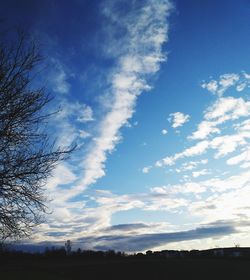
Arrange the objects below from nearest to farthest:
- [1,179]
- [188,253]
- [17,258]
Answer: [1,179]
[17,258]
[188,253]

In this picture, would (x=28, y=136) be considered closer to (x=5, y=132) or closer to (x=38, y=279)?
(x=5, y=132)

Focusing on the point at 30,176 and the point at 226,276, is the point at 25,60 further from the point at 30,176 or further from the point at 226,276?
the point at 226,276

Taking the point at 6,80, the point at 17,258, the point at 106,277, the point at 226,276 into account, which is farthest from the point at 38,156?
the point at 17,258

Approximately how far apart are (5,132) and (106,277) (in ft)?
92.2

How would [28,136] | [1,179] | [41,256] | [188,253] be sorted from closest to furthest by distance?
[1,179] → [28,136] → [41,256] → [188,253]

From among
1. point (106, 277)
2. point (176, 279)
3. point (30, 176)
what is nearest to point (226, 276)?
point (176, 279)

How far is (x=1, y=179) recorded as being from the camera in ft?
43.6

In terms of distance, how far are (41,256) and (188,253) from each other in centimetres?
3183

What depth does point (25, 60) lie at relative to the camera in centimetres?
1455

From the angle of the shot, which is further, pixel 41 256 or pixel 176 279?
pixel 41 256

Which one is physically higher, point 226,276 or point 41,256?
point 41,256

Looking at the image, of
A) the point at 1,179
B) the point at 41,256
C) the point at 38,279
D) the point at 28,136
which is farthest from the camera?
the point at 41,256

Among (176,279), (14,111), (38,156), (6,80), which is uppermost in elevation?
(6,80)

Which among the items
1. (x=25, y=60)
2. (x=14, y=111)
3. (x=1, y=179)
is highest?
(x=25, y=60)
